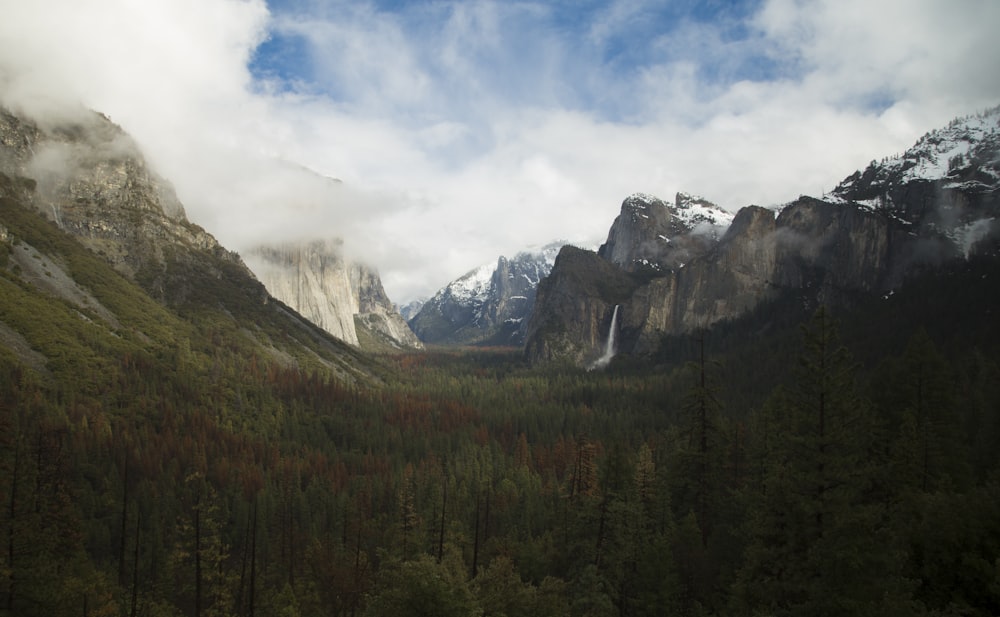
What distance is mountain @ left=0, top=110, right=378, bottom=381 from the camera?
378ft

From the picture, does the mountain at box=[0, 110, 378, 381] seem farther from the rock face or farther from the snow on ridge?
the snow on ridge

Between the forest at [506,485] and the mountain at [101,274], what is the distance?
5.16 ft

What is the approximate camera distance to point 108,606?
34094 millimetres

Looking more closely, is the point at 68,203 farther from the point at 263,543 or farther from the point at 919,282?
the point at 919,282

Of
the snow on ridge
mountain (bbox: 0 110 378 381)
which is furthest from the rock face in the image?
the snow on ridge

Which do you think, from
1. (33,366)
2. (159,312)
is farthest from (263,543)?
(159,312)

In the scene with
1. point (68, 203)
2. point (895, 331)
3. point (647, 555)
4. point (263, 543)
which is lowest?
point (263, 543)

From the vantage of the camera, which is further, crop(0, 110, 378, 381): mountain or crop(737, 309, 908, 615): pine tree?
crop(0, 110, 378, 381): mountain

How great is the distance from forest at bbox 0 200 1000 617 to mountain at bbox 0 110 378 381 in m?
1.57

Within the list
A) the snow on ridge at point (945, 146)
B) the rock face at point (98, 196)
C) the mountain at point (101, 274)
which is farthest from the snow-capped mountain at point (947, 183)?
the rock face at point (98, 196)

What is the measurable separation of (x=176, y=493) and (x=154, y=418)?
1295 inches

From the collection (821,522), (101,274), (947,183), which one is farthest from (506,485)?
(947,183)

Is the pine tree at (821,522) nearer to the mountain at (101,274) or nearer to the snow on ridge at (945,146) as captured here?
the mountain at (101,274)

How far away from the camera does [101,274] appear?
147375 millimetres
